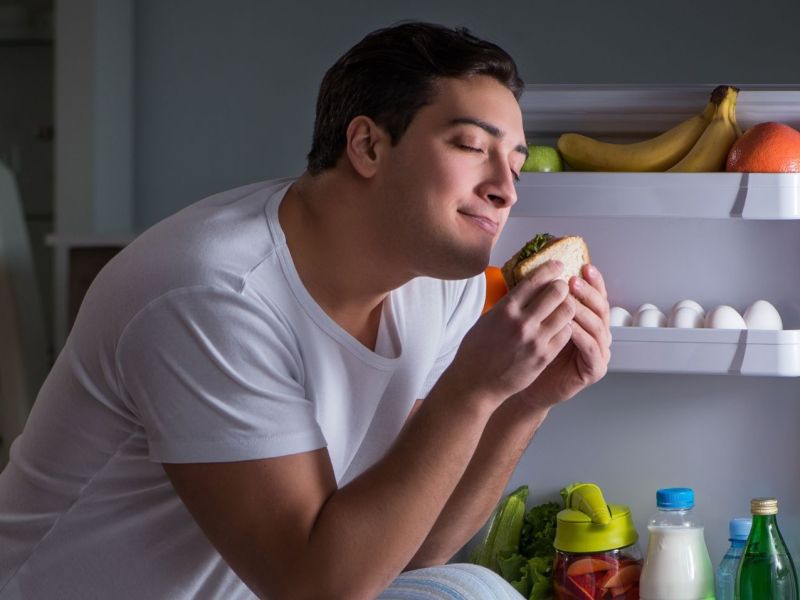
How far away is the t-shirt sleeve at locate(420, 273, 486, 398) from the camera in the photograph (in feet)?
4.07

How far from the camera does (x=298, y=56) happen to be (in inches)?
105

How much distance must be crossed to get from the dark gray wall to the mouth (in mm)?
1596

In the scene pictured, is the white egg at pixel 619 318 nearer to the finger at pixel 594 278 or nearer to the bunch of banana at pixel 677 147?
the bunch of banana at pixel 677 147

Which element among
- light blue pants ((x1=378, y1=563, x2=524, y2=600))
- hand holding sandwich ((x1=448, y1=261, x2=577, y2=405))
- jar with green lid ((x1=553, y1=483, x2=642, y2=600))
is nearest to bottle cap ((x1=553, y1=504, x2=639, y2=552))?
jar with green lid ((x1=553, y1=483, x2=642, y2=600))

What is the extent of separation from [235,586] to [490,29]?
1744 millimetres

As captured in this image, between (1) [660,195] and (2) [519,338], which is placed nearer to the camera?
(2) [519,338]

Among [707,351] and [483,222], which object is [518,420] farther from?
[707,351]

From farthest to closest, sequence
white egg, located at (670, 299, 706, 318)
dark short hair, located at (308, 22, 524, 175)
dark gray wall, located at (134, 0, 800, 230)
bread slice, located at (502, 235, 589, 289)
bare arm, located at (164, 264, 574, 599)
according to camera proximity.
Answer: dark gray wall, located at (134, 0, 800, 230) < white egg, located at (670, 299, 706, 318) < bread slice, located at (502, 235, 589, 289) < dark short hair, located at (308, 22, 524, 175) < bare arm, located at (164, 264, 574, 599)

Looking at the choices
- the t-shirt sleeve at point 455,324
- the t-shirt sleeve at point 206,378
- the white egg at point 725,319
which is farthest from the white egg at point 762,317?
the t-shirt sleeve at point 206,378

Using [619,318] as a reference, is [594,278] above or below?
above

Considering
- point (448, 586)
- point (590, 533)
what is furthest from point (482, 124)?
point (590, 533)

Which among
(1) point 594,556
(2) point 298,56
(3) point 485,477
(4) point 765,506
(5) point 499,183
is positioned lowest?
(1) point 594,556

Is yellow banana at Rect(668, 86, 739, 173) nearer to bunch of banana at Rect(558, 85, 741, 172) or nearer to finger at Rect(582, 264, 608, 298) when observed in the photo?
bunch of banana at Rect(558, 85, 741, 172)

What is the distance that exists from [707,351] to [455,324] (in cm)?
53
